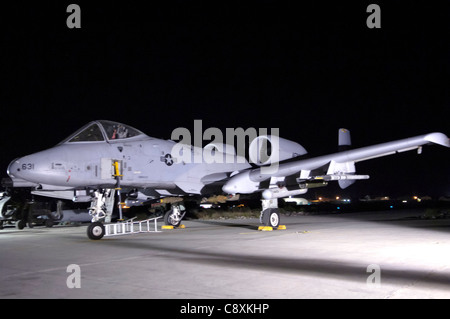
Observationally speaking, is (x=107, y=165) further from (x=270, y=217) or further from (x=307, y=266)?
(x=307, y=266)

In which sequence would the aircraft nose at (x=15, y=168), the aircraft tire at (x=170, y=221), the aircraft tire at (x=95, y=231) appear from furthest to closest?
the aircraft tire at (x=170, y=221) → the aircraft tire at (x=95, y=231) → the aircraft nose at (x=15, y=168)

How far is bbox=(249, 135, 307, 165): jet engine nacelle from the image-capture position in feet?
52.5

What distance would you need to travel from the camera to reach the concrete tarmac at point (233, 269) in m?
5.62

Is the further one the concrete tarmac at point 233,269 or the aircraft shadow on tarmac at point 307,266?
the aircraft shadow on tarmac at point 307,266

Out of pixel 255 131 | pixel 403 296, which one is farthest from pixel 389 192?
pixel 403 296

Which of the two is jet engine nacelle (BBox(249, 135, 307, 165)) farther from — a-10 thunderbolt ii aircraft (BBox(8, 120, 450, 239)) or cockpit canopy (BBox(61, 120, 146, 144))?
cockpit canopy (BBox(61, 120, 146, 144))

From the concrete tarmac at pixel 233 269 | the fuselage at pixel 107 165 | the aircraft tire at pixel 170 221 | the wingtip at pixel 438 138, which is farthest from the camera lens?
the aircraft tire at pixel 170 221

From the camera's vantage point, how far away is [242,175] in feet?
49.3

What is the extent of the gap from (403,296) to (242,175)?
10.0m

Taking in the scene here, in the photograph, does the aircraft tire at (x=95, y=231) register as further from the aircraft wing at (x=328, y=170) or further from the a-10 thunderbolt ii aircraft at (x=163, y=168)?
the aircraft wing at (x=328, y=170)

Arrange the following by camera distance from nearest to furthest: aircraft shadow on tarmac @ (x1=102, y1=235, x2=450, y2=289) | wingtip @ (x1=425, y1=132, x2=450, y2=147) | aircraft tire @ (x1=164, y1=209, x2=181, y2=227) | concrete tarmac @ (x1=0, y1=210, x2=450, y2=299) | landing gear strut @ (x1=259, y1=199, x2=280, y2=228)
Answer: concrete tarmac @ (x1=0, y1=210, x2=450, y2=299)
aircraft shadow on tarmac @ (x1=102, y1=235, x2=450, y2=289)
wingtip @ (x1=425, y1=132, x2=450, y2=147)
landing gear strut @ (x1=259, y1=199, x2=280, y2=228)
aircraft tire @ (x1=164, y1=209, x2=181, y2=227)

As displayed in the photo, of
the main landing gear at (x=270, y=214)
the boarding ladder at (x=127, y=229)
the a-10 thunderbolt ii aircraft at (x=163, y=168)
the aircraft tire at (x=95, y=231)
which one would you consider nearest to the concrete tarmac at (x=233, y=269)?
the aircraft tire at (x=95, y=231)

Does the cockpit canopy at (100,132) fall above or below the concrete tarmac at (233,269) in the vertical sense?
above

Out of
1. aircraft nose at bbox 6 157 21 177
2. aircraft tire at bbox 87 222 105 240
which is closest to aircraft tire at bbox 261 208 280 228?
aircraft tire at bbox 87 222 105 240
